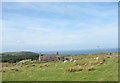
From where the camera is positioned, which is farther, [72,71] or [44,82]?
[72,71]

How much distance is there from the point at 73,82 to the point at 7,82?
5.97 metres

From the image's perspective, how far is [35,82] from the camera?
12.1 m

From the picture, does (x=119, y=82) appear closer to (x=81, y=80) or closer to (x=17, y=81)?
(x=81, y=80)

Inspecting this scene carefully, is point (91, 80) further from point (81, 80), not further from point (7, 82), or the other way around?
point (7, 82)

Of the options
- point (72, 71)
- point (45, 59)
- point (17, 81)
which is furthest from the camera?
point (45, 59)

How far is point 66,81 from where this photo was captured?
11.8m

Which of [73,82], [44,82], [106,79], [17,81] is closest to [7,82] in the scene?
[17,81]

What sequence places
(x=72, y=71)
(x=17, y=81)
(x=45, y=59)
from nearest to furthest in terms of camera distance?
1. (x=17, y=81)
2. (x=72, y=71)
3. (x=45, y=59)

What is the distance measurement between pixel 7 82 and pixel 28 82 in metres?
2.16

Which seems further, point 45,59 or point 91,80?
point 45,59

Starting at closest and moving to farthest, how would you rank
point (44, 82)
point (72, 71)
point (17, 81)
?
point (44, 82), point (17, 81), point (72, 71)

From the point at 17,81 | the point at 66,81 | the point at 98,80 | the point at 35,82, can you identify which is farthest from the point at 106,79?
the point at 17,81

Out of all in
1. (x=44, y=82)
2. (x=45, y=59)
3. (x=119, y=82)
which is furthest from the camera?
(x=45, y=59)

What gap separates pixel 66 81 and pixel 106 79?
317 centimetres
